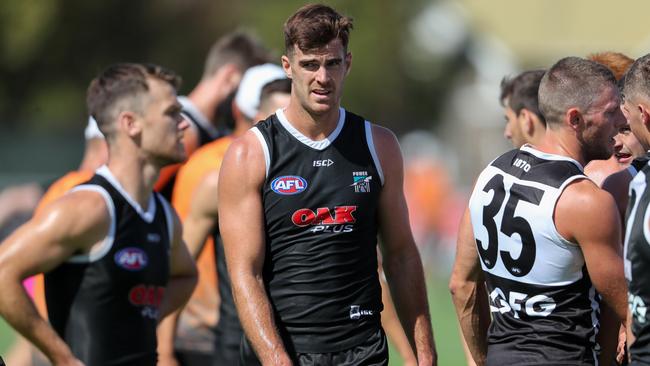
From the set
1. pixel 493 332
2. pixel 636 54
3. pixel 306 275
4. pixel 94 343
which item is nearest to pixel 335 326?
pixel 306 275

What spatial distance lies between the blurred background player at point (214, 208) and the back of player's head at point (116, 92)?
2.59 ft

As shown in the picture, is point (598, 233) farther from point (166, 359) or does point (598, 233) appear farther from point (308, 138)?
point (166, 359)

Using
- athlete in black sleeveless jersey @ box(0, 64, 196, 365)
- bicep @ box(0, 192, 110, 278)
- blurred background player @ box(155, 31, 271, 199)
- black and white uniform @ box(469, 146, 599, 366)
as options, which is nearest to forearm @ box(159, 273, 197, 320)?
athlete in black sleeveless jersey @ box(0, 64, 196, 365)

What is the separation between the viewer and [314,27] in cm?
556

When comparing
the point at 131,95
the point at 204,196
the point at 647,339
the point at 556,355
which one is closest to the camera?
the point at 647,339

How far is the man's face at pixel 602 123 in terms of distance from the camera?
5.31 metres

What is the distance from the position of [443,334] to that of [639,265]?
1046cm

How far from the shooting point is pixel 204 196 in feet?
24.3

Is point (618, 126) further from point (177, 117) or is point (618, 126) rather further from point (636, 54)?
point (636, 54)

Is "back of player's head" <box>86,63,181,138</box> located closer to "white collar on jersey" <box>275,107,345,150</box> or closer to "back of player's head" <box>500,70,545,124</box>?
"white collar on jersey" <box>275,107,345,150</box>

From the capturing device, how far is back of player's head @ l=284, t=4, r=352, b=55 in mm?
5570

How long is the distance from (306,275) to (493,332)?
0.92 meters

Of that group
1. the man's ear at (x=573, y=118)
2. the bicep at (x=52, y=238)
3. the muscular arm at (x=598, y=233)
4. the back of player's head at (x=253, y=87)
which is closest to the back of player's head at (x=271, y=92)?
the back of player's head at (x=253, y=87)

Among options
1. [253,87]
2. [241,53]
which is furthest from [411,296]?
[241,53]
